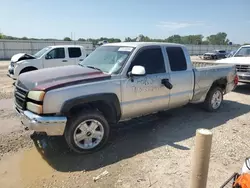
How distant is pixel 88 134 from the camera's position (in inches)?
148

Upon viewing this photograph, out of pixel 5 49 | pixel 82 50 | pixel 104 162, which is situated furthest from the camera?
pixel 5 49

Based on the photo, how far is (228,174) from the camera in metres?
3.27

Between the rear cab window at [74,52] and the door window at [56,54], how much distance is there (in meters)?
0.37

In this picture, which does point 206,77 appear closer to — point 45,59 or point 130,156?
point 130,156

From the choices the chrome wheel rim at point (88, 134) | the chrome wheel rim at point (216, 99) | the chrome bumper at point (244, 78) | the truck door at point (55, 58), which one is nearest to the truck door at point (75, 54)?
→ the truck door at point (55, 58)

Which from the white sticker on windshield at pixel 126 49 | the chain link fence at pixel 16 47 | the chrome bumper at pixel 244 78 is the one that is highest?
the chain link fence at pixel 16 47

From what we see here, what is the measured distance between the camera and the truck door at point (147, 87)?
4121 mm

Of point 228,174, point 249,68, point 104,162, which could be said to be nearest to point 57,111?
point 104,162

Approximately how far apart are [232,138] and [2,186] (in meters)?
4.13

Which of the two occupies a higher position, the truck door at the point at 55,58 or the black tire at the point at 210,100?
the truck door at the point at 55,58

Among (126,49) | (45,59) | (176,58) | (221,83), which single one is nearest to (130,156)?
(126,49)

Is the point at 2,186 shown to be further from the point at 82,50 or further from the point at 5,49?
the point at 5,49

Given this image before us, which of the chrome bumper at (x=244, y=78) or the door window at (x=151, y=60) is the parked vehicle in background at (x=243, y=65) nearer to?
the chrome bumper at (x=244, y=78)

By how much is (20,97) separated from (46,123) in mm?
834
